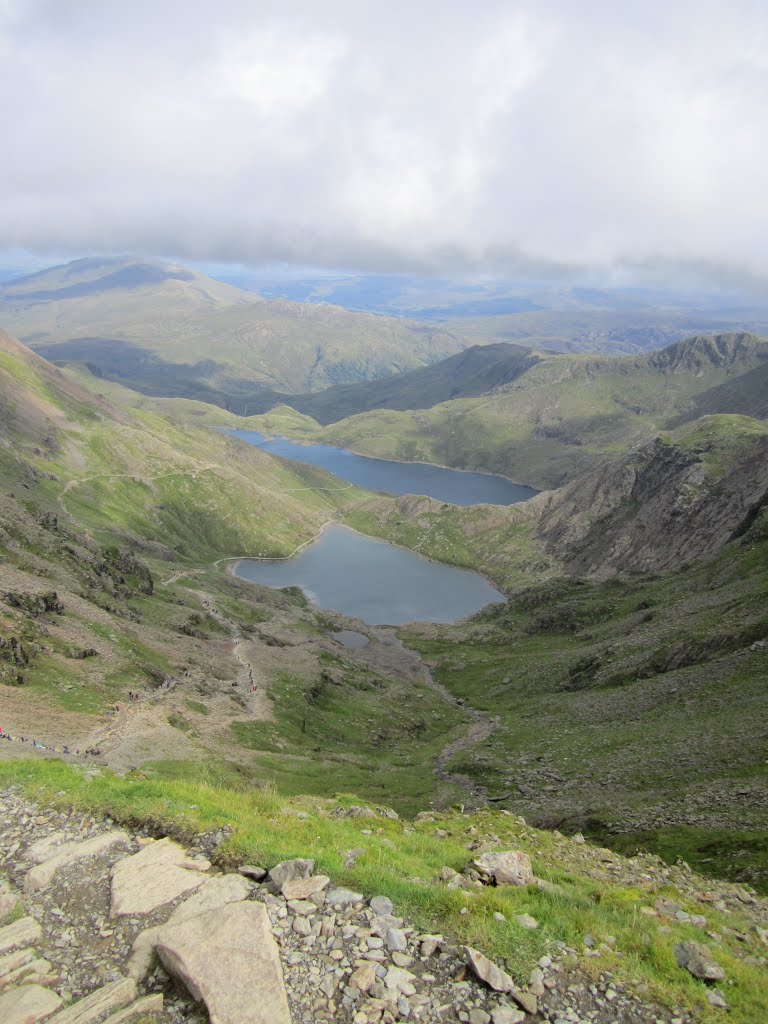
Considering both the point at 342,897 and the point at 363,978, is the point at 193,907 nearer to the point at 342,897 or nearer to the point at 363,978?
the point at 342,897

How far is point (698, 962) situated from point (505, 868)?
22.6 feet

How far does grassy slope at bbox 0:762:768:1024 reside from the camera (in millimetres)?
14031

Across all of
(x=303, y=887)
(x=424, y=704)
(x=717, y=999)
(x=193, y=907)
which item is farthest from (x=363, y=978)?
(x=424, y=704)

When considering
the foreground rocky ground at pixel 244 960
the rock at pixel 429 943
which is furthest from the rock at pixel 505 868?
the rock at pixel 429 943

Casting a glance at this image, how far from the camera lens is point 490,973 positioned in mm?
13086

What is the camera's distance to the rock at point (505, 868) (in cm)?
1941

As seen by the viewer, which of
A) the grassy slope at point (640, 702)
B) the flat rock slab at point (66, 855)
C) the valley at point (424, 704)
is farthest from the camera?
the grassy slope at point (640, 702)

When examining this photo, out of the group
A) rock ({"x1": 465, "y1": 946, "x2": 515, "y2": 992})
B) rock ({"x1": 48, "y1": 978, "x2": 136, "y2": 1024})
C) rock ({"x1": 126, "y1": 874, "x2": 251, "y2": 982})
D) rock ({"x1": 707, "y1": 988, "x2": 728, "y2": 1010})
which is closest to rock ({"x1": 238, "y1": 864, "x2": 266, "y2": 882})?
rock ({"x1": 126, "y1": 874, "x2": 251, "y2": 982})

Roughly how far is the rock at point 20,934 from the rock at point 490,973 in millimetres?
10425

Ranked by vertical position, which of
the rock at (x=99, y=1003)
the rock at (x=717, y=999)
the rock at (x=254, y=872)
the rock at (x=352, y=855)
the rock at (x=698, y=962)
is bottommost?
the rock at (x=352, y=855)

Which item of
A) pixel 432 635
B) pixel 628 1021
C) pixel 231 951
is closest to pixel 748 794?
pixel 628 1021

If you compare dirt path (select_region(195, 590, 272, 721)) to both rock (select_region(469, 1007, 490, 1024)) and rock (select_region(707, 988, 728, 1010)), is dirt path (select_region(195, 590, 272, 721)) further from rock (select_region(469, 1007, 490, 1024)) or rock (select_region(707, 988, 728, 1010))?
rock (select_region(707, 988, 728, 1010))

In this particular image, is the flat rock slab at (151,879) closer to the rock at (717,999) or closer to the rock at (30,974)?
the rock at (30,974)

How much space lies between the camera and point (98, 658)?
253 ft
